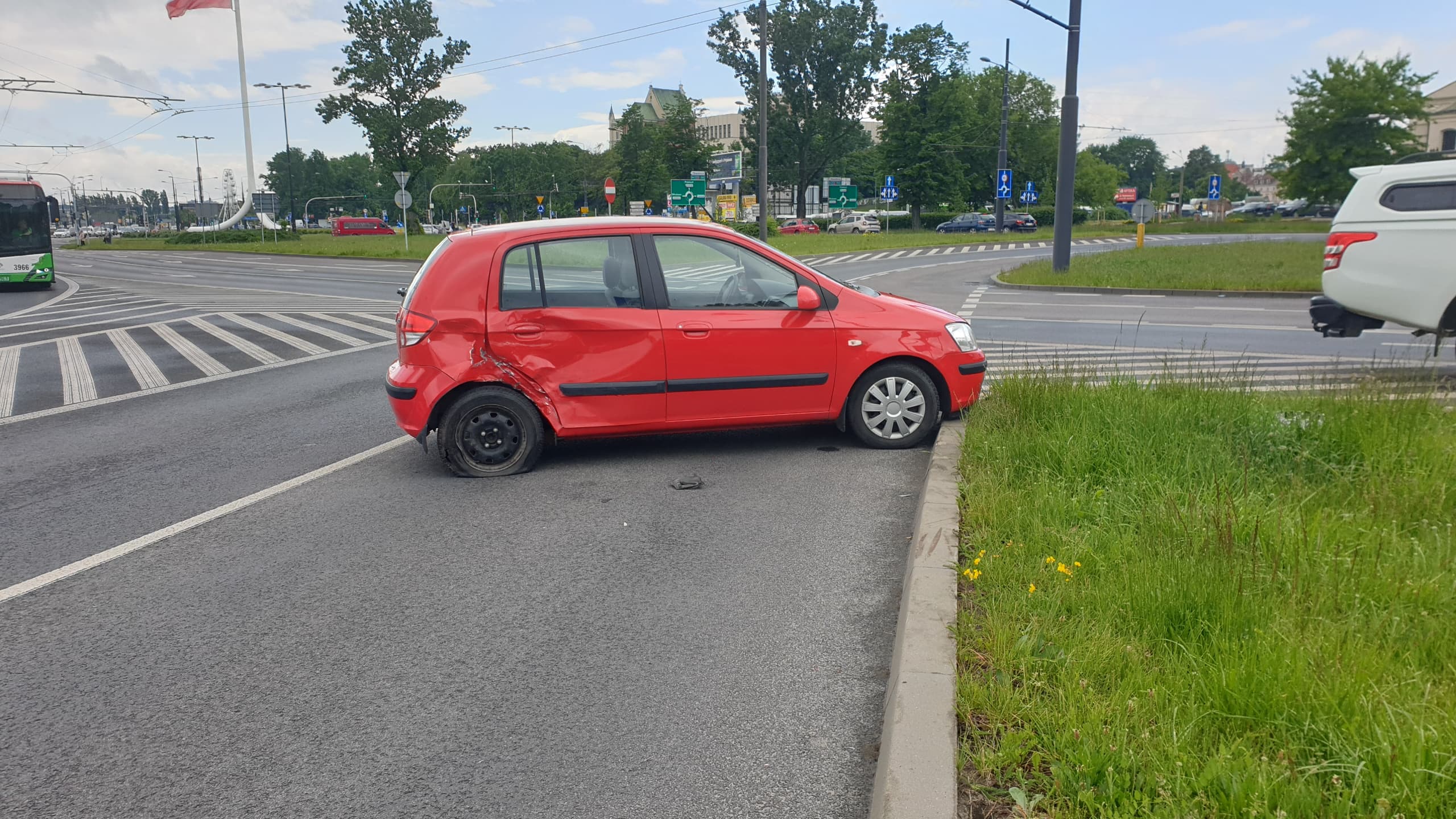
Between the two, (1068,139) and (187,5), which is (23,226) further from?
(187,5)

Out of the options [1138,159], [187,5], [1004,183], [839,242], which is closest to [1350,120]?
[1004,183]

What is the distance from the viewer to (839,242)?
164ft

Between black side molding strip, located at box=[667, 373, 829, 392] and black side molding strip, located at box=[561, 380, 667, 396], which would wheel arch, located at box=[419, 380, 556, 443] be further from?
black side molding strip, located at box=[667, 373, 829, 392]

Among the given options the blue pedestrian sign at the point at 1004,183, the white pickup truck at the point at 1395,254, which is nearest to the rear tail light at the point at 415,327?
the white pickup truck at the point at 1395,254

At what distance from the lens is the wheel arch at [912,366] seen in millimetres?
7078

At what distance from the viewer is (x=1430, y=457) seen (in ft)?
16.5

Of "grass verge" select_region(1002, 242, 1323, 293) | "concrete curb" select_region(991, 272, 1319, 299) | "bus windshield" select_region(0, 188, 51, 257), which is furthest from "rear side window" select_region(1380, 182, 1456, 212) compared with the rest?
"bus windshield" select_region(0, 188, 51, 257)

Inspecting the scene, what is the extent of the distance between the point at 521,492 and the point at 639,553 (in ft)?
4.80

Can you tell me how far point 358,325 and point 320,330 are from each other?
759 mm

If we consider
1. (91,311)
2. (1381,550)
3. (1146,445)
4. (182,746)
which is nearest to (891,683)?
(1381,550)

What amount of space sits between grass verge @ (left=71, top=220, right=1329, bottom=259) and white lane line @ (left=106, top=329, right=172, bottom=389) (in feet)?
78.4

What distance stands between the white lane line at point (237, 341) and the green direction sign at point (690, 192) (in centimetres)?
2948

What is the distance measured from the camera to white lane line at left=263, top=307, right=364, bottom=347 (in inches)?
586

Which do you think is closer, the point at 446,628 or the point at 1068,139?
the point at 446,628
